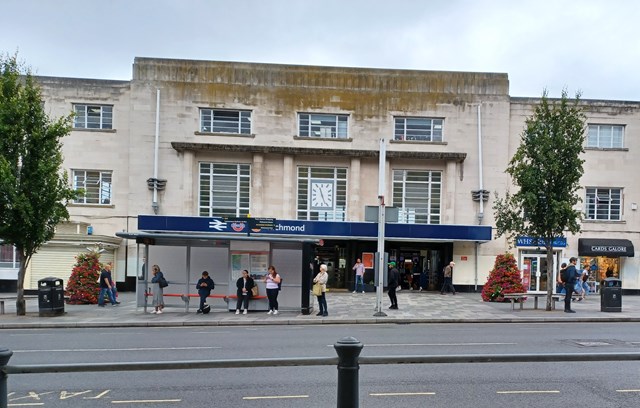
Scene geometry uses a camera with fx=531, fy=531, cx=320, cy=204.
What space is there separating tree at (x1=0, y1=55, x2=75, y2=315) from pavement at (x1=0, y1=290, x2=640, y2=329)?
7.80 feet

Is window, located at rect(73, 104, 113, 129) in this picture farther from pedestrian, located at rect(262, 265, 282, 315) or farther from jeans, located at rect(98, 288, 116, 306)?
pedestrian, located at rect(262, 265, 282, 315)

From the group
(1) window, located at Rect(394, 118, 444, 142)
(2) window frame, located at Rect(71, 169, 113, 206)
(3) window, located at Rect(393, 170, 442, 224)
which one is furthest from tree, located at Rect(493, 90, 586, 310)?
(2) window frame, located at Rect(71, 169, 113, 206)

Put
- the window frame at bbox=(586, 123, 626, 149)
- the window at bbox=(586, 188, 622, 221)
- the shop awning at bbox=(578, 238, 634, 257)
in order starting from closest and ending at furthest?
the shop awning at bbox=(578, 238, 634, 257) → the window at bbox=(586, 188, 622, 221) → the window frame at bbox=(586, 123, 626, 149)

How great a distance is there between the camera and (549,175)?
62.6 ft

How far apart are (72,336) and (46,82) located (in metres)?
18.9

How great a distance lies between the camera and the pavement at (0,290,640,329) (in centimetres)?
1608

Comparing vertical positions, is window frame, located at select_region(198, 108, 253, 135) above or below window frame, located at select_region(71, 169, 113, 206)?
above

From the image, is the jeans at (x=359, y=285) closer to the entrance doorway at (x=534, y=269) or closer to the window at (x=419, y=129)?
the window at (x=419, y=129)

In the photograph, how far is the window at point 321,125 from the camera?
28.8 metres

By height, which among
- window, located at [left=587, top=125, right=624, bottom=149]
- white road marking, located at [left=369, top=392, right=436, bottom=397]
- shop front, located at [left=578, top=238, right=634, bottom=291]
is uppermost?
window, located at [left=587, top=125, right=624, bottom=149]

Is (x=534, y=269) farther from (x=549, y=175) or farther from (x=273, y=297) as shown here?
(x=273, y=297)

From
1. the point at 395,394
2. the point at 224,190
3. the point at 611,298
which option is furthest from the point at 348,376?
the point at 224,190

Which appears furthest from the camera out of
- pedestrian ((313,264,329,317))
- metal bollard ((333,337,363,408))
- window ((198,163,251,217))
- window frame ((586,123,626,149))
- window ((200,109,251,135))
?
window frame ((586,123,626,149))

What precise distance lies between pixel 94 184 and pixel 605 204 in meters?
27.5
